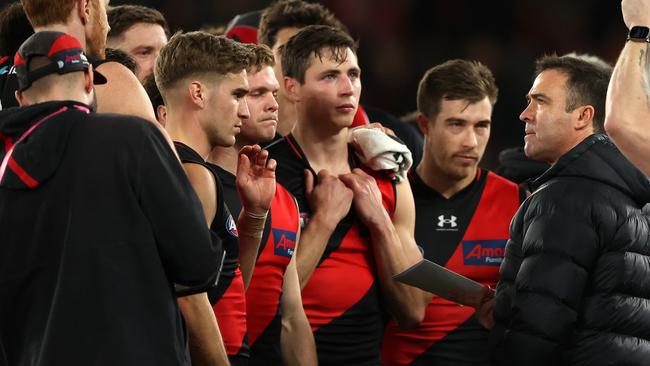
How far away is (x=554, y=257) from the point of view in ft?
12.4

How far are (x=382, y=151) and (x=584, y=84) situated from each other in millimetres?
899

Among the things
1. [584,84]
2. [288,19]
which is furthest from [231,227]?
[288,19]

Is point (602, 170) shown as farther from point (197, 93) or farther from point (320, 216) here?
point (197, 93)

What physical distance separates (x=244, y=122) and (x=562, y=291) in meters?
1.43

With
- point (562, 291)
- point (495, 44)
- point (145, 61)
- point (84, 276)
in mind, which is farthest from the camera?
point (495, 44)

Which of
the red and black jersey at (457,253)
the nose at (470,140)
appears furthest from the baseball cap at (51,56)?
the nose at (470,140)

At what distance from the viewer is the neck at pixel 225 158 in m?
4.21

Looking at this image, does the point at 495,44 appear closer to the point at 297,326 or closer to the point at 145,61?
the point at 145,61

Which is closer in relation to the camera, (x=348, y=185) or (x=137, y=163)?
(x=137, y=163)

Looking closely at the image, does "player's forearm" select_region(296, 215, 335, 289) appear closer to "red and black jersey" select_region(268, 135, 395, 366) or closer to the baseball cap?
"red and black jersey" select_region(268, 135, 395, 366)

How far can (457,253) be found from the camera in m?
4.86

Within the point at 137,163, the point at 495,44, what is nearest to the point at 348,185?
the point at 137,163

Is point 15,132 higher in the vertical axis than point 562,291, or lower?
higher

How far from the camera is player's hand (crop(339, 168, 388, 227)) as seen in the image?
4.54m
